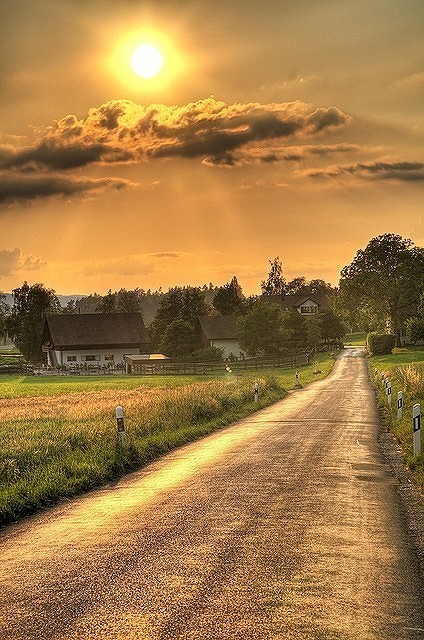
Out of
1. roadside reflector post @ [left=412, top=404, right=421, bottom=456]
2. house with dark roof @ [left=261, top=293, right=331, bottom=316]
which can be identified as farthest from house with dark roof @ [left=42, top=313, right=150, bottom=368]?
roadside reflector post @ [left=412, top=404, right=421, bottom=456]

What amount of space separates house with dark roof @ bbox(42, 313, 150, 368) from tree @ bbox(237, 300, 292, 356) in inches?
694

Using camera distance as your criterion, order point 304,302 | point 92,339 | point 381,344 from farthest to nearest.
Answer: point 304,302 → point 92,339 → point 381,344

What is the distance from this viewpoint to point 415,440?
14.4 meters

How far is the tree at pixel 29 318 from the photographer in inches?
3957

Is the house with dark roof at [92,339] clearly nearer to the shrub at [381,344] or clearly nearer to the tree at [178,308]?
the tree at [178,308]

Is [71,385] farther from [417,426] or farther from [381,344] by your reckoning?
[417,426]

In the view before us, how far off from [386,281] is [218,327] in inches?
997

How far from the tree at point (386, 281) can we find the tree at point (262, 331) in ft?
31.0

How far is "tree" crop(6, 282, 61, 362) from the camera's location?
10050 centimetres

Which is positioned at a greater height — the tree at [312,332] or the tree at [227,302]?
the tree at [227,302]

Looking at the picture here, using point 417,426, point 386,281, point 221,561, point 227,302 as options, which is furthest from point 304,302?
point 221,561

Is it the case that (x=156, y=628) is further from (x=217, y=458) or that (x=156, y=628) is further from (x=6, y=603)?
(x=217, y=458)

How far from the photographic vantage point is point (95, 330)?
94625 mm

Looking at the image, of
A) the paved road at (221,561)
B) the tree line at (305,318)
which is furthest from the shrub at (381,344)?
the paved road at (221,561)
